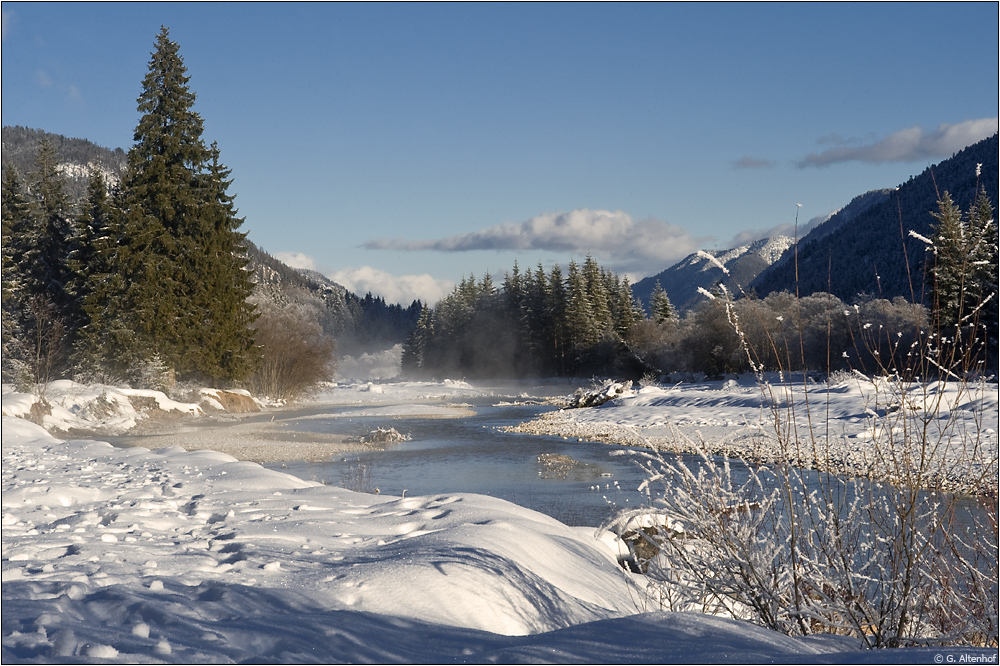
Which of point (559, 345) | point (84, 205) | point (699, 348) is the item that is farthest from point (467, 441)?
point (559, 345)

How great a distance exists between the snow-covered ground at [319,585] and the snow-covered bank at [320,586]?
13 millimetres

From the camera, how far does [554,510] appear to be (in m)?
9.14

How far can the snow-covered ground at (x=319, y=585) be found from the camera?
102 inches

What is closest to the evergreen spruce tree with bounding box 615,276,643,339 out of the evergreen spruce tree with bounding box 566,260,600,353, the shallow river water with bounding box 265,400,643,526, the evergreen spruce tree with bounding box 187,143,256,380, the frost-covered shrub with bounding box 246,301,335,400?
the evergreen spruce tree with bounding box 566,260,600,353

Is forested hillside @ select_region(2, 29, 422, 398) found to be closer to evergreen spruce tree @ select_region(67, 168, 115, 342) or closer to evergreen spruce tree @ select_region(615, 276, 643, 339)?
evergreen spruce tree @ select_region(67, 168, 115, 342)

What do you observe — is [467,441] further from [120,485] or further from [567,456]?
[120,485]

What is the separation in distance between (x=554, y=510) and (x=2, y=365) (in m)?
20.6

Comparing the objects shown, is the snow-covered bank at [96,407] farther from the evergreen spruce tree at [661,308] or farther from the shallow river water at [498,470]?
the evergreen spruce tree at [661,308]

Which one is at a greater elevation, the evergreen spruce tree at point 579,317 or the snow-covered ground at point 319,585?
the evergreen spruce tree at point 579,317

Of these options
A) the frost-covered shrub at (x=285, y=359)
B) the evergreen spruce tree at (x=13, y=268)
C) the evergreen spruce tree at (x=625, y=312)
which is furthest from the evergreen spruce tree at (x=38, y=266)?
the evergreen spruce tree at (x=625, y=312)

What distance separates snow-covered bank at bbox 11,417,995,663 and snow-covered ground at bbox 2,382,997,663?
0.01 m

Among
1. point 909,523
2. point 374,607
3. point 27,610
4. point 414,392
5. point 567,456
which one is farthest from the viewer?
point 414,392

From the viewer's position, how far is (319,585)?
3709mm

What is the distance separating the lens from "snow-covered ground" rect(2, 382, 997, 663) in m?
2.60
